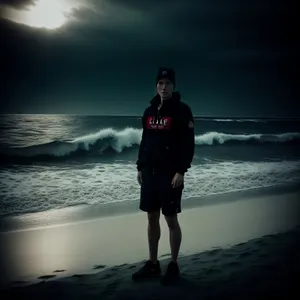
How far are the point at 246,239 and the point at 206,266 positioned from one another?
0.63 m

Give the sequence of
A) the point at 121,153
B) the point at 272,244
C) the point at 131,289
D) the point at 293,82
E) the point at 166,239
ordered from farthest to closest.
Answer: the point at 121,153
the point at 293,82
the point at 166,239
the point at 272,244
the point at 131,289

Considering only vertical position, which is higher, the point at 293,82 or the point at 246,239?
the point at 293,82

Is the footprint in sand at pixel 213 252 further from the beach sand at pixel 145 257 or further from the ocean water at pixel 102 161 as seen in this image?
the ocean water at pixel 102 161

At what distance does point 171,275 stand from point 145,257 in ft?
1.30

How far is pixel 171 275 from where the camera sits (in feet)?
5.74

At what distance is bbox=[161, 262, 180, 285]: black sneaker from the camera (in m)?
1.73

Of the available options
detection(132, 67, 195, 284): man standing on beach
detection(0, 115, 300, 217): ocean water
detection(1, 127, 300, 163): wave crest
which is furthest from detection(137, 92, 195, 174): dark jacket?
detection(1, 127, 300, 163): wave crest

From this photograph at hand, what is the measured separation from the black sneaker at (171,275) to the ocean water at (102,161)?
1.55 meters

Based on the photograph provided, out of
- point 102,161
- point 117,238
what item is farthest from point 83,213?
point 102,161

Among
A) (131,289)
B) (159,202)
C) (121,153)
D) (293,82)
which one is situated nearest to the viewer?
(131,289)

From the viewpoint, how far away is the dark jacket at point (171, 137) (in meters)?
1.70

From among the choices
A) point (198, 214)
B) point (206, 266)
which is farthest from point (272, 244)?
point (198, 214)

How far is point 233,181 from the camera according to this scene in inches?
165

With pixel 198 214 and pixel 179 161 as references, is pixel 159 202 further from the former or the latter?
pixel 198 214
